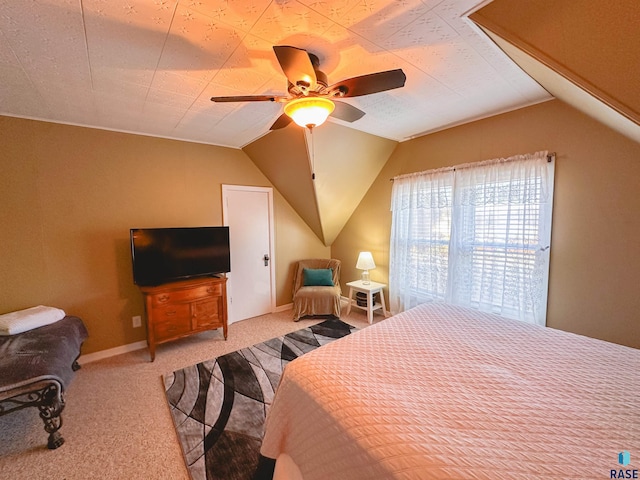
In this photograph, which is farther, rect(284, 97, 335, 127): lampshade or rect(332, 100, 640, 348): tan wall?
rect(332, 100, 640, 348): tan wall

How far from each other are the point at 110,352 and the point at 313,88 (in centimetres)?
349

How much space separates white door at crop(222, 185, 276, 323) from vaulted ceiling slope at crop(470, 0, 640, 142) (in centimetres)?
317

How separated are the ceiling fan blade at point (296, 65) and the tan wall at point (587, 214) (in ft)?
7.55

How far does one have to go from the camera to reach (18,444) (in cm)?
179

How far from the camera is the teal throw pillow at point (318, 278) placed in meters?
4.08

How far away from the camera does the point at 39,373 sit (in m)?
1.69

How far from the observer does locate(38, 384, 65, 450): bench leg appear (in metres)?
1.74

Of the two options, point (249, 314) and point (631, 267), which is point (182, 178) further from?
point (631, 267)

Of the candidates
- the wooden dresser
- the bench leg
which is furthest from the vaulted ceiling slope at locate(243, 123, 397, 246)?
the bench leg

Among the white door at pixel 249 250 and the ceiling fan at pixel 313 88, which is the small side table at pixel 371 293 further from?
the ceiling fan at pixel 313 88

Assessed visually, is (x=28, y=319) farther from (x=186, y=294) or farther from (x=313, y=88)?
(x=313, y=88)

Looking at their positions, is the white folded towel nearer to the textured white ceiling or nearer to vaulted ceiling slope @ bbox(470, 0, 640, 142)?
the textured white ceiling

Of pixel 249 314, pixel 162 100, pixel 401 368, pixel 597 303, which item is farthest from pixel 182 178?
pixel 597 303

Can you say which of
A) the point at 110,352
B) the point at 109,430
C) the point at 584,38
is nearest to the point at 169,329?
the point at 110,352
